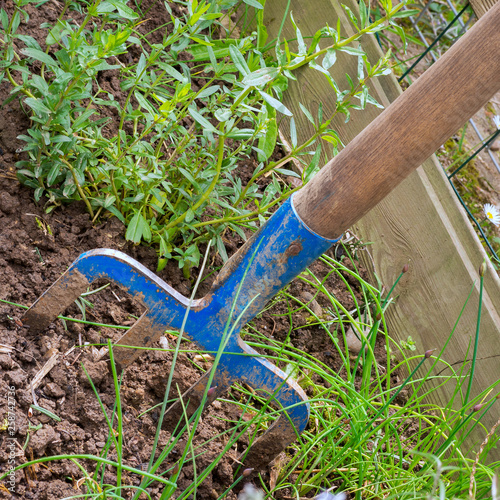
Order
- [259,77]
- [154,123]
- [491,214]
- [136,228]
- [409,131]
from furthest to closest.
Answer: [491,214] → [136,228] → [154,123] → [259,77] → [409,131]

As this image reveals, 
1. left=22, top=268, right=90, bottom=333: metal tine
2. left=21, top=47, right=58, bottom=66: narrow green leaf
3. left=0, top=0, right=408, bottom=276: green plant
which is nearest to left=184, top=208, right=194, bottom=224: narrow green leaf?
left=0, top=0, right=408, bottom=276: green plant

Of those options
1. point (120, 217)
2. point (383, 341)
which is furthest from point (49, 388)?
point (383, 341)

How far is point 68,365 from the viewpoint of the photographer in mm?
1268

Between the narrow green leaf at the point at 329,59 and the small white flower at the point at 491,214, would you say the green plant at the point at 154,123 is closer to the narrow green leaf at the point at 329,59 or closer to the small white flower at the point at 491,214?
the narrow green leaf at the point at 329,59

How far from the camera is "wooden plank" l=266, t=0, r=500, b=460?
1.67 metres

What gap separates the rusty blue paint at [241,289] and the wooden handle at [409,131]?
0.20 feet

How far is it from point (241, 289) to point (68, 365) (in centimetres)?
48

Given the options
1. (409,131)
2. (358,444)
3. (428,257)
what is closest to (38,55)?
(409,131)

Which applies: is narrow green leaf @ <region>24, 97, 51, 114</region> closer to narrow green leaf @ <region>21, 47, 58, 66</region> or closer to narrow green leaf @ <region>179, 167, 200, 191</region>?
narrow green leaf @ <region>21, 47, 58, 66</region>

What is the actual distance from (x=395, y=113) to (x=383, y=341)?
105 centimetres

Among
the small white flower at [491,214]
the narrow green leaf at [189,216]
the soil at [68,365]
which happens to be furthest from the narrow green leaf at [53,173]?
the small white flower at [491,214]

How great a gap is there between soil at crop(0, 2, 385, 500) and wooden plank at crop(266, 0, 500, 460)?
41 centimetres

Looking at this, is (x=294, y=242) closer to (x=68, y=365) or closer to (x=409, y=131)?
(x=409, y=131)

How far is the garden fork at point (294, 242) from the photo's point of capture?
3.19 feet
